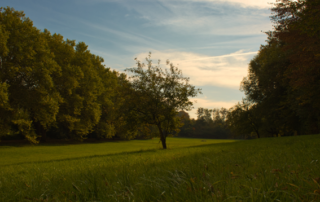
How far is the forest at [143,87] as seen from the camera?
18153 mm

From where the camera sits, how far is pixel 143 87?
20.7m

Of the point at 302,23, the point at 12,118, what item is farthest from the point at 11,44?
the point at 302,23

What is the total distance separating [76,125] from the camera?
114 ft

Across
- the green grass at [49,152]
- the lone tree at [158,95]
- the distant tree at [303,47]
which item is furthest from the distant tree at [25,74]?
the distant tree at [303,47]

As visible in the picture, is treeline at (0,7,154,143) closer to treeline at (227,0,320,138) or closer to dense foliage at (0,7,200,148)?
dense foliage at (0,7,200,148)

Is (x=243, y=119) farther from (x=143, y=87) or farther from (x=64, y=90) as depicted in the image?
(x=64, y=90)

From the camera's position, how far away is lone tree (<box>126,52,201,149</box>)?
67.8 ft

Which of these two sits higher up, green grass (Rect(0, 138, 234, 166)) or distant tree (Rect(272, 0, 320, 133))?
distant tree (Rect(272, 0, 320, 133))

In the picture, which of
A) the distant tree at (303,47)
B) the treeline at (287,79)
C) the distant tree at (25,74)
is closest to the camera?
the distant tree at (303,47)

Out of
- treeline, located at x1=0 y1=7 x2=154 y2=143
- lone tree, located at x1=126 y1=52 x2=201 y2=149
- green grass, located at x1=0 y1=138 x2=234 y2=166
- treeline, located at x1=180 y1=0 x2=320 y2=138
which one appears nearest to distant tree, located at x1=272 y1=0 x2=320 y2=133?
treeline, located at x1=180 y1=0 x2=320 y2=138

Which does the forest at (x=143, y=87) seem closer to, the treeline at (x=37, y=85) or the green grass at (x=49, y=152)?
the treeline at (x=37, y=85)

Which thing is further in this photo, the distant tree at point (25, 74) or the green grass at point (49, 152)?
the distant tree at point (25, 74)

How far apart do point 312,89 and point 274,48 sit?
1390 centimetres

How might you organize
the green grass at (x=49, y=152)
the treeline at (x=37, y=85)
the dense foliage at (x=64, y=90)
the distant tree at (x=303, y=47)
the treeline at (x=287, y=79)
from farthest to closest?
the treeline at (x=37, y=85)
the dense foliage at (x=64, y=90)
the green grass at (x=49, y=152)
the treeline at (x=287, y=79)
the distant tree at (x=303, y=47)
